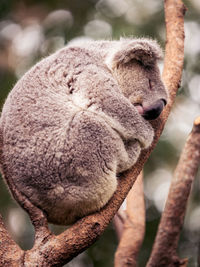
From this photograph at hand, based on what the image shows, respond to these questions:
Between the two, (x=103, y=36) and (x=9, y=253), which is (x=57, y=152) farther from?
(x=103, y=36)

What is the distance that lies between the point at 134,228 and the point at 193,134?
131 centimetres

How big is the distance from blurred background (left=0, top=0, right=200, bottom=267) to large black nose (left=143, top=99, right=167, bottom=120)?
4.11m

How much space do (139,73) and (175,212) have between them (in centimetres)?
139

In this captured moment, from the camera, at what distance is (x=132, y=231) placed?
4328 mm

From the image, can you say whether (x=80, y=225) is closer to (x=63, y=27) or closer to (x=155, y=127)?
(x=155, y=127)

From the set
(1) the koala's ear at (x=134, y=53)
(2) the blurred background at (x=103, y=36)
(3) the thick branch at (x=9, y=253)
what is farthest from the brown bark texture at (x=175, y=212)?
(2) the blurred background at (x=103, y=36)

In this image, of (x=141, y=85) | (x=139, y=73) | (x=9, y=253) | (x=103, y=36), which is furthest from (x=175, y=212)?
(x=103, y=36)

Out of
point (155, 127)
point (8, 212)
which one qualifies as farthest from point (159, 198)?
point (155, 127)

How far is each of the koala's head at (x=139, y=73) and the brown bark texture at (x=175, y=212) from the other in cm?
74

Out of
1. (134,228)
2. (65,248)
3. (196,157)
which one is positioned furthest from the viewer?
(134,228)

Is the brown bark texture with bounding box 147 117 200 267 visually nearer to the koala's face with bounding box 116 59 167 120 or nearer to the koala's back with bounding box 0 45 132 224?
the koala's face with bounding box 116 59 167 120

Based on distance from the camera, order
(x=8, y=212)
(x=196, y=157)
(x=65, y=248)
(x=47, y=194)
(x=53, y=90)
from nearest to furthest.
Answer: (x=65, y=248) < (x=47, y=194) < (x=53, y=90) < (x=196, y=157) < (x=8, y=212)

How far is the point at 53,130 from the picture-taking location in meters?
2.83

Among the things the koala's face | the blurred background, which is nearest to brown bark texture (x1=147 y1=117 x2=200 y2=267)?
the koala's face
